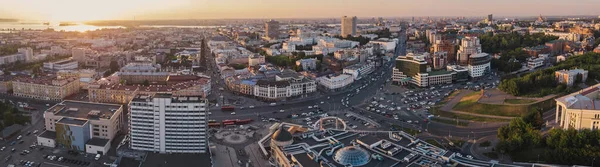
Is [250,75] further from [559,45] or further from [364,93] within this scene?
[559,45]

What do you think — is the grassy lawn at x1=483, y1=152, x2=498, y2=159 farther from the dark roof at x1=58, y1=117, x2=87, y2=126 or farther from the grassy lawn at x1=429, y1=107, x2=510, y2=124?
the dark roof at x1=58, y1=117, x2=87, y2=126

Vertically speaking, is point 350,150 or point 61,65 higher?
point 61,65

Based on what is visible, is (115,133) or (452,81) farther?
(452,81)

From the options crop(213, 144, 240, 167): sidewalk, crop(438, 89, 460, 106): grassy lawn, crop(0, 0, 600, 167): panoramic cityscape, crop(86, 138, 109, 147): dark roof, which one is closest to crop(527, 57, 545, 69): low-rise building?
crop(0, 0, 600, 167): panoramic cityscape

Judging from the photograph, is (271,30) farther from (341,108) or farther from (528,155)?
(528,155)

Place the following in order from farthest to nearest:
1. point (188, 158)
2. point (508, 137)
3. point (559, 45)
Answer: point (559, 45) < point (508, 137) < point (188, 158)

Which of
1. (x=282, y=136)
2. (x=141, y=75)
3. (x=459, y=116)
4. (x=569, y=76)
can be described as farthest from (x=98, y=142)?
(x=569, y=76)

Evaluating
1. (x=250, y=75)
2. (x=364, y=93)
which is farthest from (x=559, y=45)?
(x=250, y=75)
